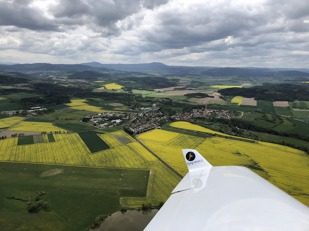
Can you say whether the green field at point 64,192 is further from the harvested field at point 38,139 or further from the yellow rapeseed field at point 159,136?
the yellow rapeseed field at point 159,136

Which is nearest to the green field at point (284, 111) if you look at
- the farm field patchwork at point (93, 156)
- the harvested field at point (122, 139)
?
the harvested field at point (122, 139)

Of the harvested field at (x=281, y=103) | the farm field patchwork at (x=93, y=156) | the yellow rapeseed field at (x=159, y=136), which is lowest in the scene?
the harvested field at (x=281, y=103)

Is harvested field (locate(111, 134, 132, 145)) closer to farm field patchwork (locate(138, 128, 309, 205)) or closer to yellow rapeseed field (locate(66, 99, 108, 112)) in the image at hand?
farm field patchwork (locate(138, 128, 309, 205))

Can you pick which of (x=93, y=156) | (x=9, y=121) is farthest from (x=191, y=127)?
(x=9, y=121)

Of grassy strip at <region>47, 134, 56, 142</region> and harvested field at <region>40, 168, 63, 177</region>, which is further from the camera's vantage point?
grassy strip at <region>47, 134, 56, 142</region>

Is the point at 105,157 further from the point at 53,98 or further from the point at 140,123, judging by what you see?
the point at 53,98

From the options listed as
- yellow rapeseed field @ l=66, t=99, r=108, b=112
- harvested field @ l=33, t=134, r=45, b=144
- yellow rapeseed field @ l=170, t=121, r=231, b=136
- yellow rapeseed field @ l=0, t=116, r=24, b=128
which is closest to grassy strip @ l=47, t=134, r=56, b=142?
harvested field @ l=33, t=134, r=45, b=144
